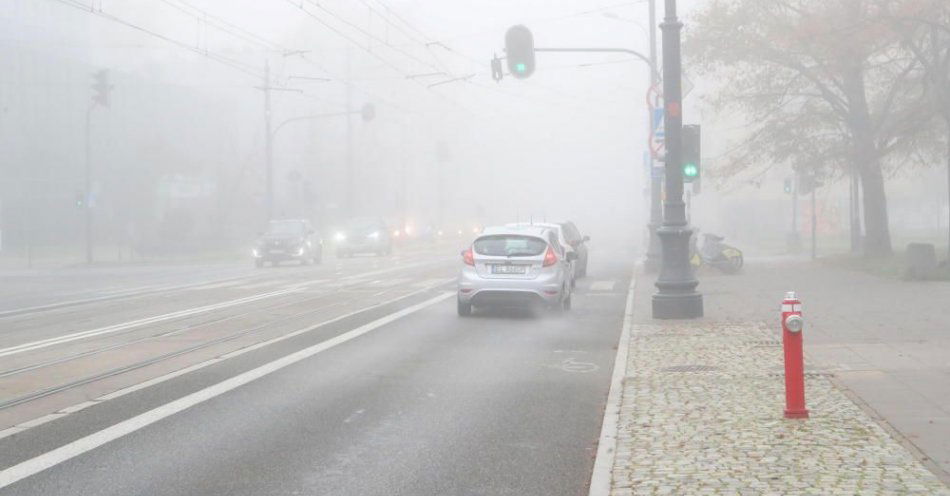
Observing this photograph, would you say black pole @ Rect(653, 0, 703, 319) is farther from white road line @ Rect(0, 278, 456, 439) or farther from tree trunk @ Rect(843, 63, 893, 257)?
tree trunk @ Rect(843, 63, 893, 257)

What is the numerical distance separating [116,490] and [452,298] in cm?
1592

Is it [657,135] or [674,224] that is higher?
[657,135]

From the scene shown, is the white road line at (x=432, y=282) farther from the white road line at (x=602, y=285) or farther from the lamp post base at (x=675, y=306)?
the lamp post base at (x=675, y=306)

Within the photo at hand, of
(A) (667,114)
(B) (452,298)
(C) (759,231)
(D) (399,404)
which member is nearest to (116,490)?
(D) (399,404)

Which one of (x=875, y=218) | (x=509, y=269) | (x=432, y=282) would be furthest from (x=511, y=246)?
(x=875, y=218)

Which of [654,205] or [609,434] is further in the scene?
[654,205]

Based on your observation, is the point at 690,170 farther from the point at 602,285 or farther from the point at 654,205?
the point at 654,205

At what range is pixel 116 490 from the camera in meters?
6.44

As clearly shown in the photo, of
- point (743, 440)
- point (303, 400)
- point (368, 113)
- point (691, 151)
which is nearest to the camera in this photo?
point (743, 440)

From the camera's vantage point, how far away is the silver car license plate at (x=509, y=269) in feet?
58.9

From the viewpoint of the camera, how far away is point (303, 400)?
31.9 ft

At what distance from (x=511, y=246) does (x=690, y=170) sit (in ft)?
10.4

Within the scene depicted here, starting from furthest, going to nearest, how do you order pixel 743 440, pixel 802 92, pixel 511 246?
1. pixel 802 92
2. pixel 511 246
3. pixel 743 440

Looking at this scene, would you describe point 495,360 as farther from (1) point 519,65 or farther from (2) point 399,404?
(1) point 519,65
